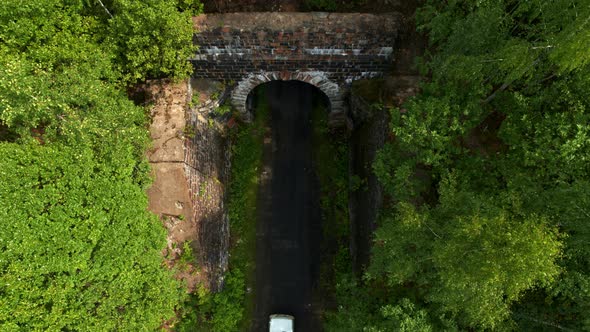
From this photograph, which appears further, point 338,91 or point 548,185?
point 338,91

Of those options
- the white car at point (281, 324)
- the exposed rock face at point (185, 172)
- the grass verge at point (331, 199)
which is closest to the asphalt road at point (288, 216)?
the grass verge at point (331, 199)

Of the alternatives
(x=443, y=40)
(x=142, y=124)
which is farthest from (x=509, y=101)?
(x=142, y=124)

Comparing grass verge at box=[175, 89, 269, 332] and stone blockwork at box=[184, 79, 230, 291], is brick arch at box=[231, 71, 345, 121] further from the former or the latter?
grass verge at box=[175, 89, 269, 332]

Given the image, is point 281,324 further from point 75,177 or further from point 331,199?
point 75,177

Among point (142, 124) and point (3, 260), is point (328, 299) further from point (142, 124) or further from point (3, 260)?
point (3, 260)

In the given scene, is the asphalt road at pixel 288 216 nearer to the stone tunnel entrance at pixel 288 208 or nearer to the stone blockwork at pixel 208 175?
the stone tunnel entrance at pixel 288 208
